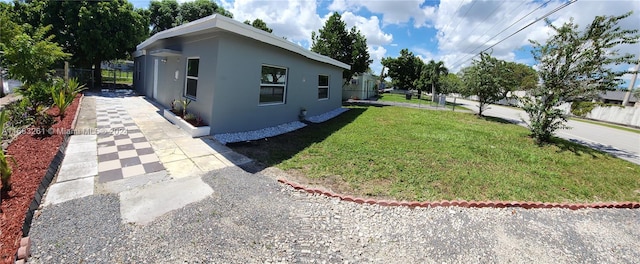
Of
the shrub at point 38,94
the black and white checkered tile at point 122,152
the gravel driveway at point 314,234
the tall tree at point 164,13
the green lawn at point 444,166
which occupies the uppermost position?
the tall tree at point 164,13

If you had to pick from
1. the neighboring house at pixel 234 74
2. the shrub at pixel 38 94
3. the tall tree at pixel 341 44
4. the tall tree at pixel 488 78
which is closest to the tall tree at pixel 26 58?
the shrub at pixel 38 94

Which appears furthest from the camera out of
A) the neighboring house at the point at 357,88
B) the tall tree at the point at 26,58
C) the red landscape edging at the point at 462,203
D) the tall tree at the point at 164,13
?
the tall tree at the point at 164,13

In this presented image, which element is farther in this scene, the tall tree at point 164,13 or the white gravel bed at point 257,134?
the tall tree at point 164,13

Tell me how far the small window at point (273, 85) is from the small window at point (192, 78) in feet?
5.86

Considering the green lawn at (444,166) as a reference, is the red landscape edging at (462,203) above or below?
below

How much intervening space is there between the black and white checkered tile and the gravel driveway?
0.92 meters

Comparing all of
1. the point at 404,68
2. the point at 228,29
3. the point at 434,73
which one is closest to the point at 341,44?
the point at 228,29

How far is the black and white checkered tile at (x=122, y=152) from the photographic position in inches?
161

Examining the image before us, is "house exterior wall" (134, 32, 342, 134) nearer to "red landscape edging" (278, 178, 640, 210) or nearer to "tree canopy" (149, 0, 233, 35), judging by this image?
"red landscape edging" (278, 178, 640, 210)

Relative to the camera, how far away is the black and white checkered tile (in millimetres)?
4078

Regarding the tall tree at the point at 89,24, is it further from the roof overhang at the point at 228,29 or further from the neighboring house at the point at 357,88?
the neighboring house at the point at 357,88

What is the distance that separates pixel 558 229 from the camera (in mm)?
3387

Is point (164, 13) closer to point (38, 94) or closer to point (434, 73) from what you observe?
point (38, 94)

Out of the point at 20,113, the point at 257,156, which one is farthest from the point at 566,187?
the point at 20,113
